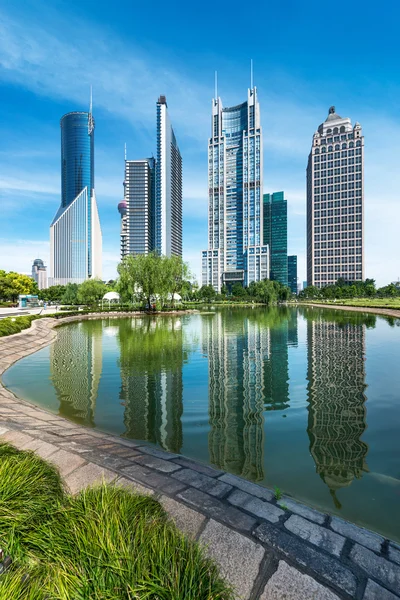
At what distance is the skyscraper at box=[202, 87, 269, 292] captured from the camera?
157m

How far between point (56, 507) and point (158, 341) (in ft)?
56.5

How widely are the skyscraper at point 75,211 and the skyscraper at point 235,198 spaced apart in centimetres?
6683

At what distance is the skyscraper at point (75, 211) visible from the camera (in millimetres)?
171500

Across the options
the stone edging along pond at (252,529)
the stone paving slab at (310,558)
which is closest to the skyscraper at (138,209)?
the stone edging along pond at (252,529)

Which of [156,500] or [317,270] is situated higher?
[317,270]

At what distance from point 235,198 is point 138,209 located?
51112 millimetres

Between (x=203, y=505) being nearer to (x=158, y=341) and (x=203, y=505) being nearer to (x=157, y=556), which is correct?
(x=157, y=556)

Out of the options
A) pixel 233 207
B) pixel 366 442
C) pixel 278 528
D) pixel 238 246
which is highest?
pixel 233 207

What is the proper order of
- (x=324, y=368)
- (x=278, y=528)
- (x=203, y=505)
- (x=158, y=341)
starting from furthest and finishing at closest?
(x=158, y=341), (x=324, y=368), (x=203, y=505), (x=278, y=528)

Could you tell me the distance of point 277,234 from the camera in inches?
7323

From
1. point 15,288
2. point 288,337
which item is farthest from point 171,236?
point 288,337

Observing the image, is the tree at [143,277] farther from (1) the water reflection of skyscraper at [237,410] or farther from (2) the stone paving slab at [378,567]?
(2) the stone paving slab at [378,567]

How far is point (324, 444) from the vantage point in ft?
20.1

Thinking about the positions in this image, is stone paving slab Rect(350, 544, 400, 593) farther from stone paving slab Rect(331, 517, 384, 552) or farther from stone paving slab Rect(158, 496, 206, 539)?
stone paving slab Rect(158, 496, 206, 539)
